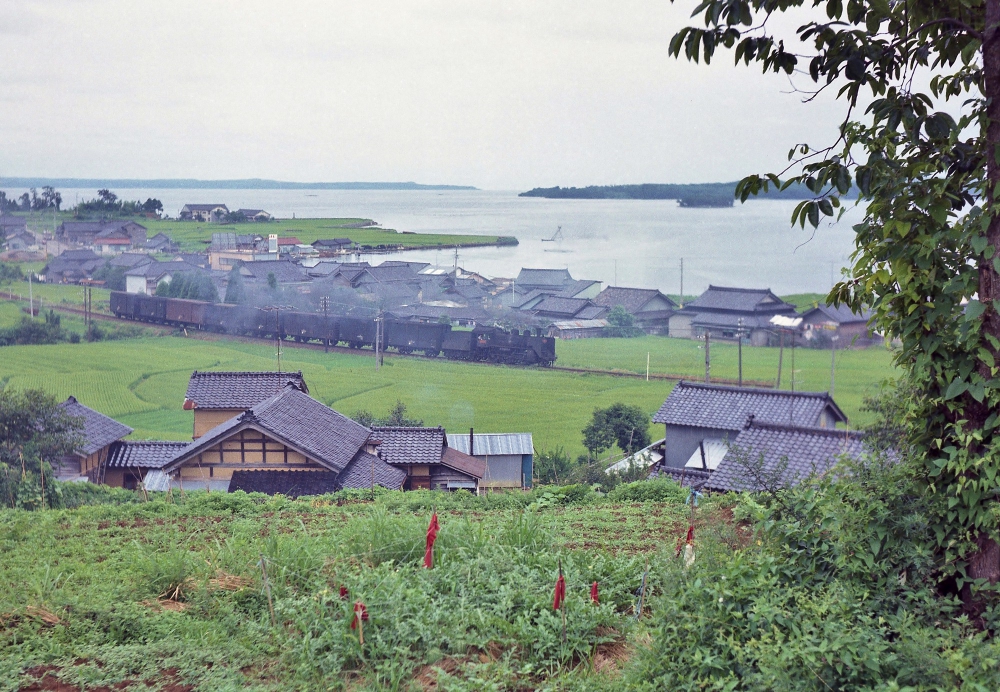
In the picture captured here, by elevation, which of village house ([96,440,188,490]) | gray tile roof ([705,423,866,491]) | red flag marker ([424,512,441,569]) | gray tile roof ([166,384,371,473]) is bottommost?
village house ([96,440,188,490])

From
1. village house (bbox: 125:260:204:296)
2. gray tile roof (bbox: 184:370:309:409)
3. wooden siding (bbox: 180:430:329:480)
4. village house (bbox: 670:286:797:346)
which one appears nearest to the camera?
wooden siding (bbox: 180:430:329:480)

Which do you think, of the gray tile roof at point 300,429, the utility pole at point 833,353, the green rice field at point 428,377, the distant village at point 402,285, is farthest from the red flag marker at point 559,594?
the distant village at point 402,285

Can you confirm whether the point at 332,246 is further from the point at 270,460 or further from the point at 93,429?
the point at 270,460

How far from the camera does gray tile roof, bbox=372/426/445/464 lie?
1182 centimetres

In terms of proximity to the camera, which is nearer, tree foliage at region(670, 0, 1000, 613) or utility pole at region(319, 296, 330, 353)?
tree foliage at region(670, 0, 1000, 613)

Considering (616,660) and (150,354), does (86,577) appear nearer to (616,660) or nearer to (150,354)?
(616,660)

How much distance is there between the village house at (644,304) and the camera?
2652 cm

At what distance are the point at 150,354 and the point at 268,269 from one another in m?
4.41

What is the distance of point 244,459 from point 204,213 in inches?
842

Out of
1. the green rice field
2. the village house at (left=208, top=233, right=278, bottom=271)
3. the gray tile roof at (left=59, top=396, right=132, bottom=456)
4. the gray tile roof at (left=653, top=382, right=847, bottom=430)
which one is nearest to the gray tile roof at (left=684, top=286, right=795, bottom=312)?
the green rice field

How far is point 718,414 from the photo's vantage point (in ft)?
39.5

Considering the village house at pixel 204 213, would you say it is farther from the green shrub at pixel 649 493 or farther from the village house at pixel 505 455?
the green shrub at pixel 649 493

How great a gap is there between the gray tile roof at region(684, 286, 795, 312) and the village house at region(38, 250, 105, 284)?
20.2 meters

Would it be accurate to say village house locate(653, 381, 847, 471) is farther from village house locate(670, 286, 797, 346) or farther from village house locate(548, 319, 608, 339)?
village house locate(548, 319, 608, 339)
